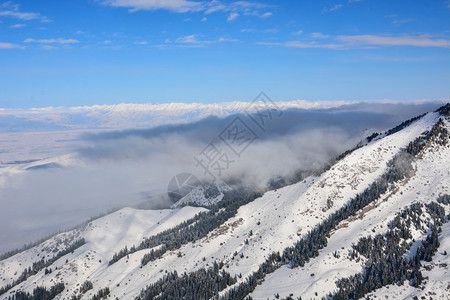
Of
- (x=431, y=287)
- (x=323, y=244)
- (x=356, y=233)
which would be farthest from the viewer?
(x=356, y=233)

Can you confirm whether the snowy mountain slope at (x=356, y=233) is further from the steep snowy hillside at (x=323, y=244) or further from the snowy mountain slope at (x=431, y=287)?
the snowy mountain slope at (x=431, y=287)

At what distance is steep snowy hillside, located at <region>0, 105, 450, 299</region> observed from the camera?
92.2 meters

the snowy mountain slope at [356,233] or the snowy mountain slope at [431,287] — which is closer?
the snowy mountain slope at [431,287]

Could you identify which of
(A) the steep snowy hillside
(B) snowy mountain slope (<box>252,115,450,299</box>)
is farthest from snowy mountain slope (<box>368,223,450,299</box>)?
(B) snowy mountain slope (<box>252,115,450,299</box>)

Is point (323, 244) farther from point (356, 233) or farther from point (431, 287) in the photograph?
point (431, 287)

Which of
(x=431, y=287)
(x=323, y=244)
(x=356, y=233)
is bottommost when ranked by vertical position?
(x=431, y=287)

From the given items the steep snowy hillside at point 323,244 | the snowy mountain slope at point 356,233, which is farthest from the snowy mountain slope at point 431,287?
the snowy mountain slope at point 356,233

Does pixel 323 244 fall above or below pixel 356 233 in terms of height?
below

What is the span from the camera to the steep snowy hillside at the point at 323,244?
92.2 m

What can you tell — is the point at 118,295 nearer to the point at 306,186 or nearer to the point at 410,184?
the point at 306,186

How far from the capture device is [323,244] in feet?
359

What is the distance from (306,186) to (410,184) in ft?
152

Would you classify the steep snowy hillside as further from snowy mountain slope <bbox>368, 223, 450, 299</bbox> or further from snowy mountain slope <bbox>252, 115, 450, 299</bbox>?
snowy mountain slope <bbox>252, 115, 450, 299</bbox>

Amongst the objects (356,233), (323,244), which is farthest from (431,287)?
(323,244)
